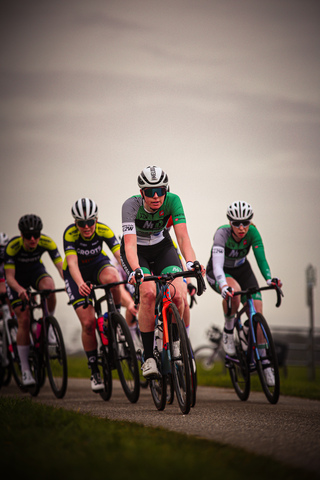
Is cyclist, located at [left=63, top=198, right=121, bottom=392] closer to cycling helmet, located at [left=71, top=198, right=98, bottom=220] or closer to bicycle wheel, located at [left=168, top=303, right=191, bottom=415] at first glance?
cycling helmet, located at [left=71, top=198, right=98, bottom=220]

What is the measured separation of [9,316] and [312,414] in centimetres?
628

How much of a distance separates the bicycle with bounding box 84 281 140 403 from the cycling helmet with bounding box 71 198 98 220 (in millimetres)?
964

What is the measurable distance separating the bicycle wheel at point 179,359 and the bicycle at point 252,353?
5.80 feet

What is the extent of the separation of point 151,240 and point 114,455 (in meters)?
3.95

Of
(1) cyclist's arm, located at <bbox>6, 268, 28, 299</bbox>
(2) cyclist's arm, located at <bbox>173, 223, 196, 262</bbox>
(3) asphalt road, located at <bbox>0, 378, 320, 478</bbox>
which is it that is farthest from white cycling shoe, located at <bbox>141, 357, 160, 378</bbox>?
(1) cyclist's arm, located at <bbox>6, 268, 28, 299</bbox>

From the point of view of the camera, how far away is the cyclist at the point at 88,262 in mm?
8266

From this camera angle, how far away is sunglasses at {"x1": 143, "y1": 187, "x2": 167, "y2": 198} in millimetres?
6730

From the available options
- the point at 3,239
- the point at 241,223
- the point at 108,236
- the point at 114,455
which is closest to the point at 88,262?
the point at 108,236

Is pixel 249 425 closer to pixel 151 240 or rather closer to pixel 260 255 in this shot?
pixel 151 240

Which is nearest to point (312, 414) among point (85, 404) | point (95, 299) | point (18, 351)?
point (85, 404)

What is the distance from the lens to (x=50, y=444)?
385 centimetres

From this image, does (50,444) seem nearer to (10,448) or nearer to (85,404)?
(10,448)

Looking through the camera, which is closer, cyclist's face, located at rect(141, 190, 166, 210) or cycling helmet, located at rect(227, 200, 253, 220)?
cyclist's face, located at rect(141, 190, 166, 210)

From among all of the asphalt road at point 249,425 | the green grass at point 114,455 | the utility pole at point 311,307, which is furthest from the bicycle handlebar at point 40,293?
the utility pole at point 311,307
